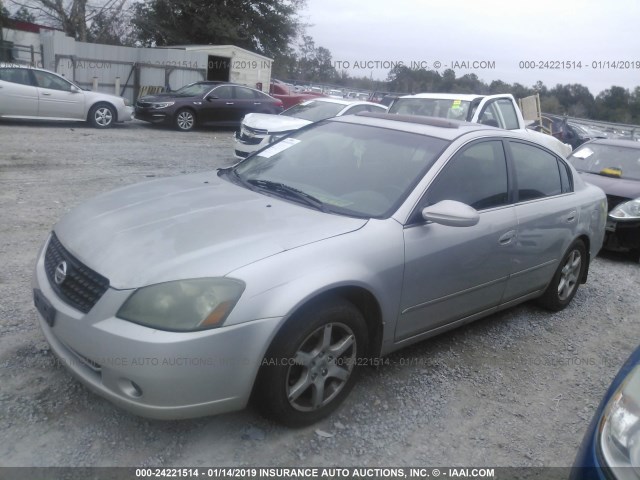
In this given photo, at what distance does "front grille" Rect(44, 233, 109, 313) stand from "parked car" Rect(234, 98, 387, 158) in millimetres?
6400

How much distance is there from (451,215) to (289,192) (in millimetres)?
982

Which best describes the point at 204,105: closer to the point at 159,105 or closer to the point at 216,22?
the point at 159,105

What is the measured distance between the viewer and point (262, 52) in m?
28.1

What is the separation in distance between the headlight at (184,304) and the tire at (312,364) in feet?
1.06

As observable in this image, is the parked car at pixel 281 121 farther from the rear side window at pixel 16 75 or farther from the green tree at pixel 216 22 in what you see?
the green tree at pixel 216 22

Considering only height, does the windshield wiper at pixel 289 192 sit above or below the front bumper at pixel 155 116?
above

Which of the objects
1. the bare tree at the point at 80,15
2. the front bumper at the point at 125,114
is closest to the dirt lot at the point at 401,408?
the front bumper at the point at 125,114

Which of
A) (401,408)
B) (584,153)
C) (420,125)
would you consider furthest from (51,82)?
(401,408)

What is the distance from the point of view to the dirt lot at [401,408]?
2.78 metres

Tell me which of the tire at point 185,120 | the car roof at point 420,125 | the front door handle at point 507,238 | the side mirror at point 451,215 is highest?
the car roof at point 420,125

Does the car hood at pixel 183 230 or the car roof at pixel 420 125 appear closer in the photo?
the car hood at pixel 183 230

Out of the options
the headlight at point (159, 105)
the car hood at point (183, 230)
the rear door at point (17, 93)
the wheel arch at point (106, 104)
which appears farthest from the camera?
the headlight at point (159, 105)

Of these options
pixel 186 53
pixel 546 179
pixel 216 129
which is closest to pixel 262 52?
pixel 186 53

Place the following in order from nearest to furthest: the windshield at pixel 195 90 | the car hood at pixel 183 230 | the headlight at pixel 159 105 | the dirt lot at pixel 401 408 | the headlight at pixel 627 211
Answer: the car hood at pixel 183 230, the dirt lot at pixel 401 408, the headlight at pixel 627 211, the headlight at pixel 159 105, the windshield at pixel 195 90
